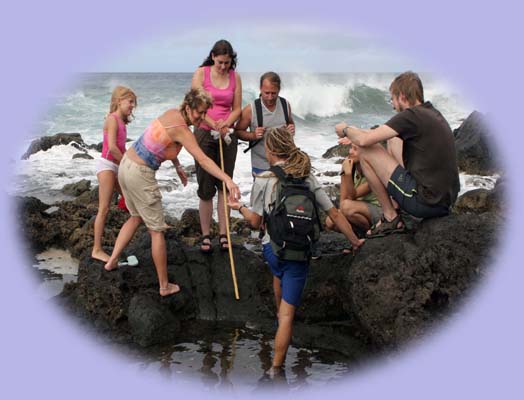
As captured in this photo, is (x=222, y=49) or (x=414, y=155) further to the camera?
(x=222, y=49)

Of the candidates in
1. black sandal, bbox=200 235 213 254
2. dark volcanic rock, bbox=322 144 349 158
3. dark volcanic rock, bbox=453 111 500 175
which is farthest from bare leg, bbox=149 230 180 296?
dark volcanic rock, bbox=322 144 349 158

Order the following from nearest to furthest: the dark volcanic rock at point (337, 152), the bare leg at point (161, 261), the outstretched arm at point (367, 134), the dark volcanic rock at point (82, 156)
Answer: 1. the outstretched arm at point (367, 134)
2. the bare leg at point (161, 261)
3. the dark volcanic rock at point (337, 152)
4. the dark volcanic rock at point (82, 156)

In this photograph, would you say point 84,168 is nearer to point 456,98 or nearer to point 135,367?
point 135,367

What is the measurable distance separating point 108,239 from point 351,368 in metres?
5.62

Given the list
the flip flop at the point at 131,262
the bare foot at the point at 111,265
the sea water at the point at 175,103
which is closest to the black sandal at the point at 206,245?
the flip flop at the point at 131,262

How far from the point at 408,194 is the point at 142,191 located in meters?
2.78

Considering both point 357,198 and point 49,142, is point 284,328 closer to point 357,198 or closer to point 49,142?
point 357,198

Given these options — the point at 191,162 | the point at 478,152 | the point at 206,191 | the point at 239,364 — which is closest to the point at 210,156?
the point at 206,191

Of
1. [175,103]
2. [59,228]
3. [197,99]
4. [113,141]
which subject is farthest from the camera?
[175,103]

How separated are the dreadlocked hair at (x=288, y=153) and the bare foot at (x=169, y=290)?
2293 millimetres

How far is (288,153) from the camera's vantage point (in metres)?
5.54

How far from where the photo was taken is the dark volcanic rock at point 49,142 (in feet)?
72.1

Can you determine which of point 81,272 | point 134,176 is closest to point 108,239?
point 81,272

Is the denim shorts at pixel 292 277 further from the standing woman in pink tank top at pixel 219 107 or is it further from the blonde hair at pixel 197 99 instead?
the standing woman in pink tank top at pixel 219 107
